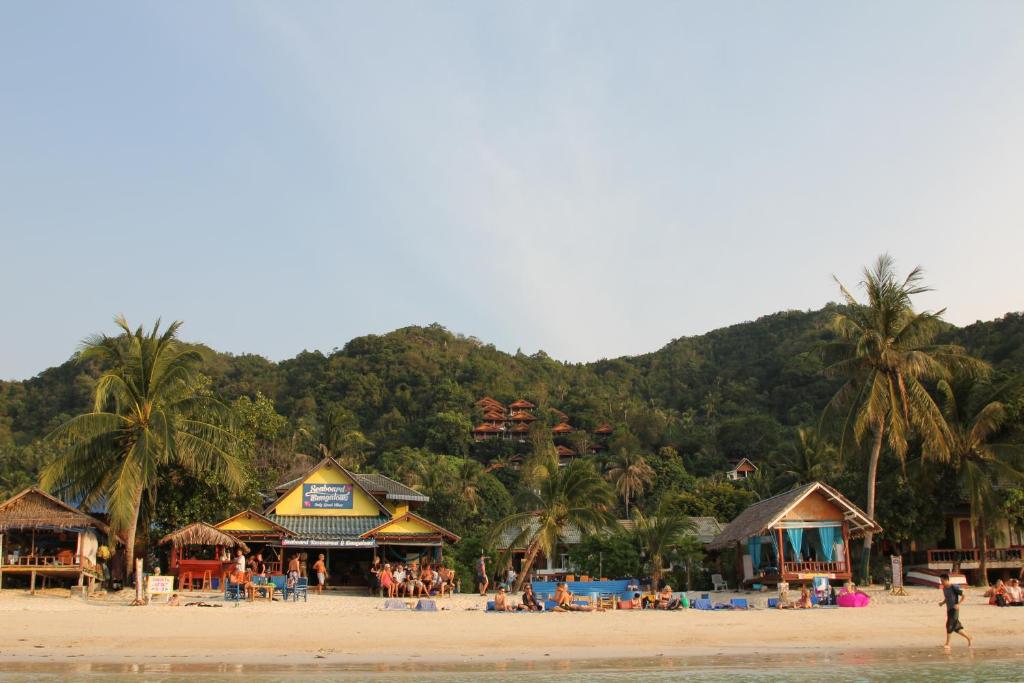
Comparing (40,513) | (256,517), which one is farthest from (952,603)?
(40,513)

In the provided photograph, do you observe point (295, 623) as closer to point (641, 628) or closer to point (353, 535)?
point (641, 628)

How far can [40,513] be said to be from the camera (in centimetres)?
2583

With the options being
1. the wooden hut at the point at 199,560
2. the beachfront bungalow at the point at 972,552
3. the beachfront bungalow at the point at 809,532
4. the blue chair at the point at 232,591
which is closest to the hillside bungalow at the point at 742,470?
the beachfront bungalow at the point at 972,552

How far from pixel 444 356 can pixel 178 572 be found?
79.7 meters

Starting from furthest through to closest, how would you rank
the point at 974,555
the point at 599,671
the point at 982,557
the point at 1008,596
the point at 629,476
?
the point at 629,476 < the point at 974,555 < the point at 982,557 < the point at 1008,596 < the point at 599,671

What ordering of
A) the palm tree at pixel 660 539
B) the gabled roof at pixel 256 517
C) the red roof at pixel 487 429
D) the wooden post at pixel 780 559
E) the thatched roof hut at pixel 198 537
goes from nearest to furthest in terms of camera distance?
the thatched roof hut at pixel 198 537 < the wooden post at pixel 780 559 < the gabled roof at pixel 256 517 < the palm tree at pixel 660 539 < the red roof at pixel 487 429

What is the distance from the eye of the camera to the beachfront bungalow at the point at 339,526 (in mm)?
28422

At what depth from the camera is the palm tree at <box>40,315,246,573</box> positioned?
2436 cm

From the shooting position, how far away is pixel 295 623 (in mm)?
19141

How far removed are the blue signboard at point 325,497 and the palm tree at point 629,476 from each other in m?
36.2

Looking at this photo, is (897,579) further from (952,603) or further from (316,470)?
(316,470)

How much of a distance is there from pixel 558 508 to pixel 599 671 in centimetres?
1406

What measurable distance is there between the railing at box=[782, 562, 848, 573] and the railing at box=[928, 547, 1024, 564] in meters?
4.61

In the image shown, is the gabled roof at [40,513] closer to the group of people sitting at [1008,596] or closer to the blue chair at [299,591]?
the blue chair at [299,591]
